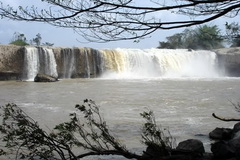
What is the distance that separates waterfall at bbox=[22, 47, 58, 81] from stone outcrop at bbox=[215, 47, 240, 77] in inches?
676

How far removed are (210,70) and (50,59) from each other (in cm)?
1642

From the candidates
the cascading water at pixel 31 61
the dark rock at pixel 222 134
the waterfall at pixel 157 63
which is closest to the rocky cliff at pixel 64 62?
the cascading water at pixel 31 61

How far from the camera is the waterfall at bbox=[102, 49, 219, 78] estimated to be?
93.9ft

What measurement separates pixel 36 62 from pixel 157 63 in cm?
1101

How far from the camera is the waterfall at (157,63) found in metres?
28.6

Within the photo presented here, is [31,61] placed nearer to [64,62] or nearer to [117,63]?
[64,62]

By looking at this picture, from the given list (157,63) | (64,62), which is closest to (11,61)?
(64,62)

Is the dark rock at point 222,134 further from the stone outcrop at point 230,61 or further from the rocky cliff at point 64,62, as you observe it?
the stone outcrop at point 230,61

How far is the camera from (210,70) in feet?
112

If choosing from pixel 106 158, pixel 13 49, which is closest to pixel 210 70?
pixel 13 49

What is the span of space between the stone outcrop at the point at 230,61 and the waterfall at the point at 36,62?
17161 mm

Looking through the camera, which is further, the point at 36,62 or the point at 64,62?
the point at 64,62

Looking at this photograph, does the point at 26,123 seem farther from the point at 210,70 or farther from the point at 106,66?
the point at 210,70

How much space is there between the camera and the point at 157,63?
101ft
